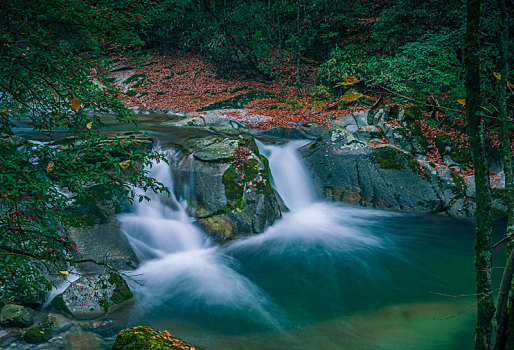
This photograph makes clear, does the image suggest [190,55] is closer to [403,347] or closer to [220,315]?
[220,315]

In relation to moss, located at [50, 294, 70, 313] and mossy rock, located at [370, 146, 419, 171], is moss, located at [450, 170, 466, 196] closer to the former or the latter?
mossy rock, located at [370, 146, 419, 171]

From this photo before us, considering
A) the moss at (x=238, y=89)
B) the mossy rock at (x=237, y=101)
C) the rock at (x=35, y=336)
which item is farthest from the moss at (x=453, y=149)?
the rock at (x=35, y=336)

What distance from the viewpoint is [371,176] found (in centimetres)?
878

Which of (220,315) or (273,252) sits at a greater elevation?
(273,252)

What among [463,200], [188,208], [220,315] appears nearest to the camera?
[220,315]

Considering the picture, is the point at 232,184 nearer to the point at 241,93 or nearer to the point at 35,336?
the point at 35,336

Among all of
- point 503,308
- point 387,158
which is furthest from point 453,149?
point 503,308

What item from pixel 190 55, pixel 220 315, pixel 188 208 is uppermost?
pixel 190 55

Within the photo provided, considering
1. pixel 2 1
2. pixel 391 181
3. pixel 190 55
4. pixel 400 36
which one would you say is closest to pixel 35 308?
pixel 2 1

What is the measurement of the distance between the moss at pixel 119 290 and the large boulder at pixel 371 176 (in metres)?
6.30

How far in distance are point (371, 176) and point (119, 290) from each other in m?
7.24

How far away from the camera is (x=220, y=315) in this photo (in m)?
5.03

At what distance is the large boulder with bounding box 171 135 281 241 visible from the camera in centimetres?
729

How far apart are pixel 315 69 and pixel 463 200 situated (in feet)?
40.3
